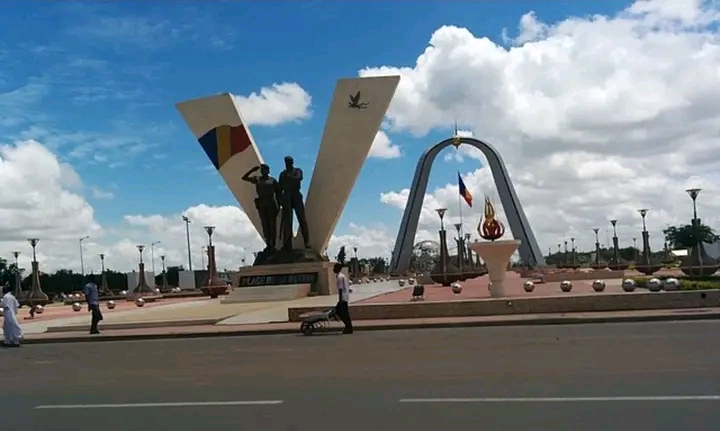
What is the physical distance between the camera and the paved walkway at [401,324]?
1752 cm

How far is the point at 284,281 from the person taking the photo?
38.5m

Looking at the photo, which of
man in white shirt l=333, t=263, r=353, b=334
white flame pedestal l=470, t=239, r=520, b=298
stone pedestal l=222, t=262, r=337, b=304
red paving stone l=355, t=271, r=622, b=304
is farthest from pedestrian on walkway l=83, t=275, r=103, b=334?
stone pedestal l=222, t=262, r=337, b=304

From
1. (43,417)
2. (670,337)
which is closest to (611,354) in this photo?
(670,337)

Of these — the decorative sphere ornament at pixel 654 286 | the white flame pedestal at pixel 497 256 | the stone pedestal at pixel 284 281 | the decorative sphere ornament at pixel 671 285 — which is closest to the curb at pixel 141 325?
the white flame pedestal at pixel 497 256

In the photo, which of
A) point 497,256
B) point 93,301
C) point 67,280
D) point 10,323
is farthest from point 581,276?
point 67,280

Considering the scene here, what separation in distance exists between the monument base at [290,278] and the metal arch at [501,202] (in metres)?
48.1

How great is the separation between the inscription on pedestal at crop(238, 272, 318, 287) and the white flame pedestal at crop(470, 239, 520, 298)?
13772 mm

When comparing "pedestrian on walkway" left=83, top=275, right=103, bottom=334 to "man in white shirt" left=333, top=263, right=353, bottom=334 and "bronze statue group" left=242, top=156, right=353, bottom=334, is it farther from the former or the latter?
"bronze statue group" left=242, top=156, right=353, bottom=334

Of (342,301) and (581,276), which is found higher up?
(342,301)

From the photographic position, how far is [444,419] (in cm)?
732

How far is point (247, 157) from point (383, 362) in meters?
31.5

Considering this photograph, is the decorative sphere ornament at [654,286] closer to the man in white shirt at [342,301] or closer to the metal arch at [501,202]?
the man in white shirt at [342,301]

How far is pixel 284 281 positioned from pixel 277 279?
357 mm

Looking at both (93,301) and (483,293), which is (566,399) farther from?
(483,293)
